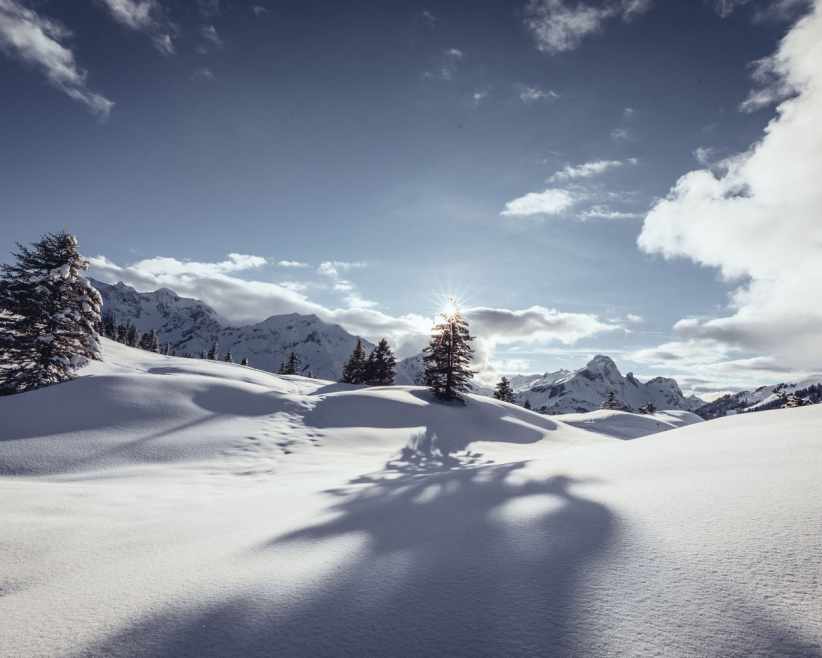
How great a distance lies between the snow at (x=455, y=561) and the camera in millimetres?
1989

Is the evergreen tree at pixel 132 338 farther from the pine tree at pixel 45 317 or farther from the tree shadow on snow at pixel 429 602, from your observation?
the tree shadow on snow at pixel 429 602

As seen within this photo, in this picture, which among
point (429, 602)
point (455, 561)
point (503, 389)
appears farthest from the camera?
point (503, 389)

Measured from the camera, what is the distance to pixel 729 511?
297cm

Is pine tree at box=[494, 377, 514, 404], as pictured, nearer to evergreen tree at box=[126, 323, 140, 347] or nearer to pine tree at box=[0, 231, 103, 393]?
pine tree at box=[0, 231, 103, 393]

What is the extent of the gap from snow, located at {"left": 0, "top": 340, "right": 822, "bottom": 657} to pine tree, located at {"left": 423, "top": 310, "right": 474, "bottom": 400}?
2129 cm

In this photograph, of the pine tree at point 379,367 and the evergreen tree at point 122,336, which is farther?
the evergreen tree at point 122,336

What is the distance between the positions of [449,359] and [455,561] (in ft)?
86.1

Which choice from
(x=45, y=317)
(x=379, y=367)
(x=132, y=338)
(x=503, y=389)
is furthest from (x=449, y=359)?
(x=132, y=338)

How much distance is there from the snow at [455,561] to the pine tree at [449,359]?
21290 mm

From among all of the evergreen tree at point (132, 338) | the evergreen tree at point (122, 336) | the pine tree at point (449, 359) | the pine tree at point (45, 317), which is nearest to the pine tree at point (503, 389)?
the pine tree at point (449, 359)

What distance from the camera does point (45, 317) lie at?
1906 centimetres

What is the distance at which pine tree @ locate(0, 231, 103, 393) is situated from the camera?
18406 millimetres

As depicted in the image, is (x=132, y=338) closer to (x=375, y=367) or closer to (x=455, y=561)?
(x=375, y=367)

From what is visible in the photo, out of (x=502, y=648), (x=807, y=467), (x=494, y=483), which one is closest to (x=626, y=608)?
(x=502, y=648)
